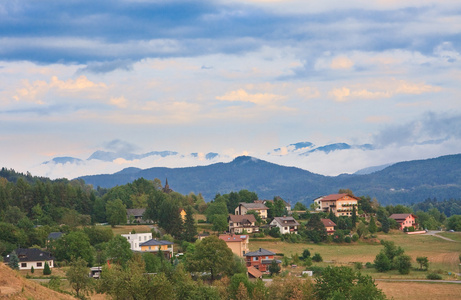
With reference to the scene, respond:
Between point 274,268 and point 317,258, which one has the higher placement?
point 317,258

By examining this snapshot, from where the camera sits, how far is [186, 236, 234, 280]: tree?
66812mm

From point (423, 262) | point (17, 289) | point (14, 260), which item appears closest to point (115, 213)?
point (14, 260)

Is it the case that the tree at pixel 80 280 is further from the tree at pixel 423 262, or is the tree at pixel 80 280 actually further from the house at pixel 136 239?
the tree at pixel 423 262

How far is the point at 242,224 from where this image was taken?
4151 inches

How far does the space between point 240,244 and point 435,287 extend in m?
31.3

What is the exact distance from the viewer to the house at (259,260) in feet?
258

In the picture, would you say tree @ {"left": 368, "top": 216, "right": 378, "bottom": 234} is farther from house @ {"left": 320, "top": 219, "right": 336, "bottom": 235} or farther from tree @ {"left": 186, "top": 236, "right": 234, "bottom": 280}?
tree @ {"left": 186, "top": 236, "right": 234, "bottom": 280}

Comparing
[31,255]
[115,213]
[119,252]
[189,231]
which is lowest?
[119,252]

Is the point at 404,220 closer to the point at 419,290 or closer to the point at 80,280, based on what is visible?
the point at 419,290

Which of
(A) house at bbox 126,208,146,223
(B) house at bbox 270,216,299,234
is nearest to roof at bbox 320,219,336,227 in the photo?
(B) house at bbox 270,216,299,234

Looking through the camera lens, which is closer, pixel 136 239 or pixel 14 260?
pixel 14 260

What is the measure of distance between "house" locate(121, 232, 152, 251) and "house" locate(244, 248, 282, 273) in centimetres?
1511

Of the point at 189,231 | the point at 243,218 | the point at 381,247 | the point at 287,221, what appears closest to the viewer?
the point at 189,231

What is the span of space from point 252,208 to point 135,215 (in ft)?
72.3
